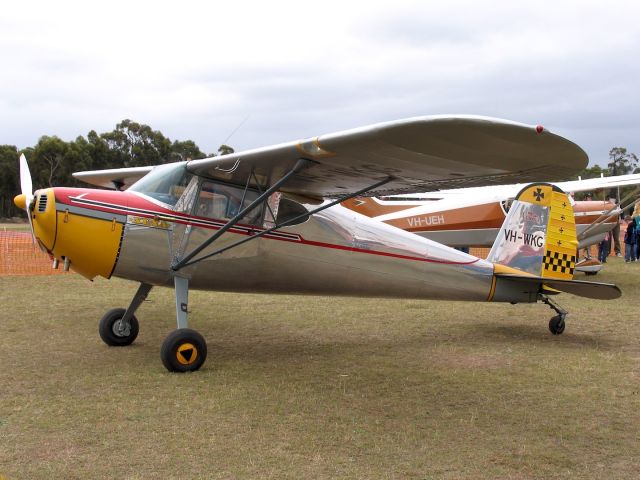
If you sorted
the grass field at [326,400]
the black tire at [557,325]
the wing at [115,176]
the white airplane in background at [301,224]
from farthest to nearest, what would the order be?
the wing at [115,176]
the black tire at [557,325]
the white airplane in background at [301,224]
the grass field at [326,400]

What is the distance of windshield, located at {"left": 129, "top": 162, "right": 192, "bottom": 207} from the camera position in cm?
609

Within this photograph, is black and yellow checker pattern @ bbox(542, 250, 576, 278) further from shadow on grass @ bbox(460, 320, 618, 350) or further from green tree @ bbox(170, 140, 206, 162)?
green tree @ bbox(170, 140, 206, 162)

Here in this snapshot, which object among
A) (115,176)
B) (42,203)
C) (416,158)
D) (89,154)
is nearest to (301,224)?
(416,158)

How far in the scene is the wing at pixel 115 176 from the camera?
894 centimetres

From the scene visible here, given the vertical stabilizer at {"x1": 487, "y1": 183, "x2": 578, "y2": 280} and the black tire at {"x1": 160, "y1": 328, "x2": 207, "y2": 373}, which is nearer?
the black tire at {"x1": 160, "y1": 328, "x2": 207, "y2": 373}

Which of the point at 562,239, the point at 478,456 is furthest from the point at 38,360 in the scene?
the point at 562,239

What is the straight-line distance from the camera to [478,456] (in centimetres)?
381

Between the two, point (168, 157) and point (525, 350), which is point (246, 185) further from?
point (168, 157)

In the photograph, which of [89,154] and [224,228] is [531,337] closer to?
[224,228]

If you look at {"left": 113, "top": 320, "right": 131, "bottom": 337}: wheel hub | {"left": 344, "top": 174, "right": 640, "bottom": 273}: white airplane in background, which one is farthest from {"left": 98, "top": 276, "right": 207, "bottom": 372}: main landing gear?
{"left": 344, "top": 174, "right": 640, "bottom": 273}: white airplane in background

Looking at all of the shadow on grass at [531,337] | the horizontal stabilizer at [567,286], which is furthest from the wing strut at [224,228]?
the horizontal stabilizer at [567,286]

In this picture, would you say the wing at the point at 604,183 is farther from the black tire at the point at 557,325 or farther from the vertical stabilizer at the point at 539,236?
the black tire at the point at 557,325

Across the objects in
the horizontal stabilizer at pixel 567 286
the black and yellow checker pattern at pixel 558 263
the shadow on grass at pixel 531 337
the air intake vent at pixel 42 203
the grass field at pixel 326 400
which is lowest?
the shadow on grass at pixel 531 337

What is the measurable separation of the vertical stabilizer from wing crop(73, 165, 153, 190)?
5186 millimetres
